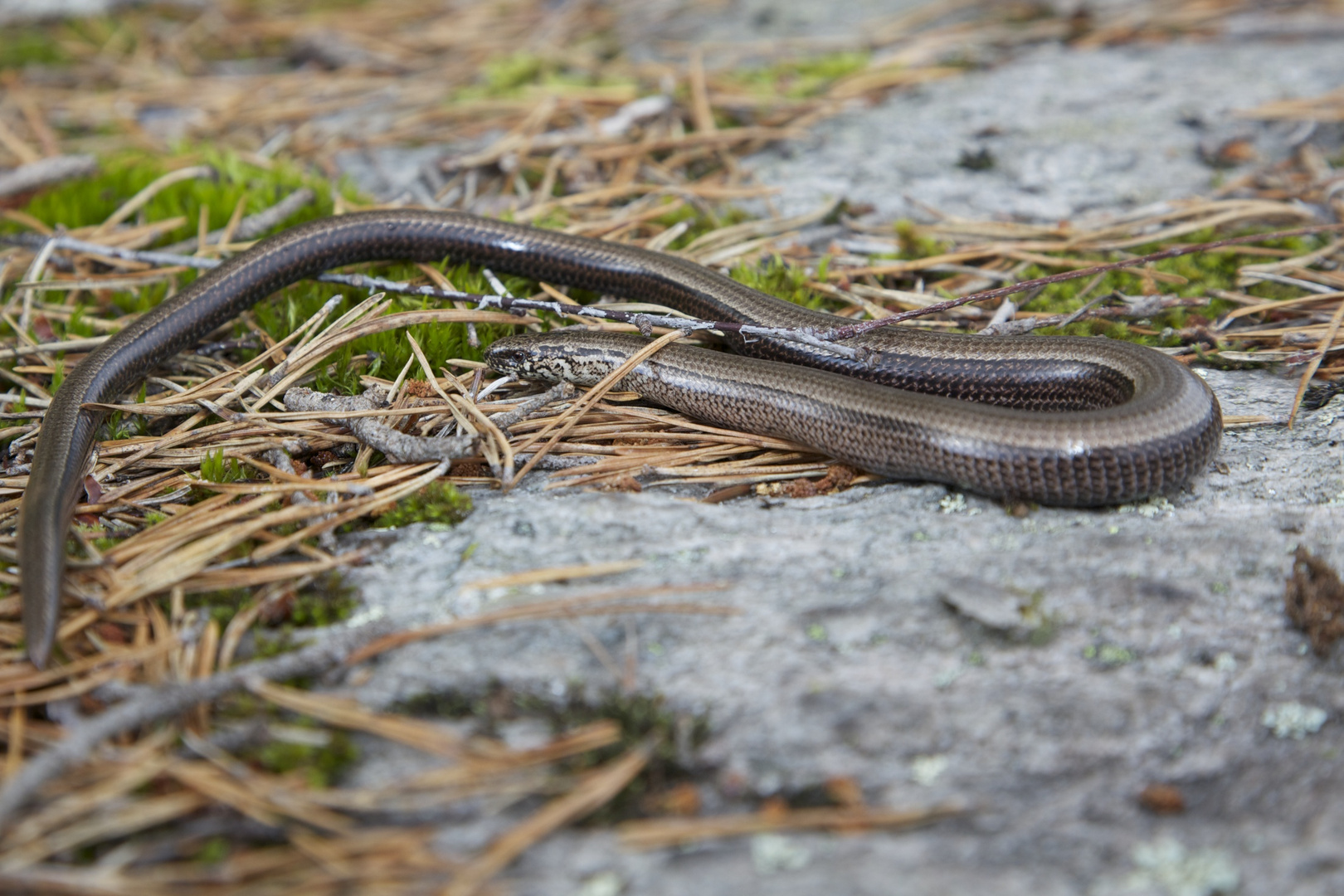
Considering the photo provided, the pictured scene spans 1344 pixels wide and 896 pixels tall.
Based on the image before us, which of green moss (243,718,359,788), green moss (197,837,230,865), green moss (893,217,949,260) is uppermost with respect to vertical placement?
green moss (893,217,949,260)

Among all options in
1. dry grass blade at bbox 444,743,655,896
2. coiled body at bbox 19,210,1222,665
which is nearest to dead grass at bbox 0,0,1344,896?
dry grass blade at bbox 444,743,655,896

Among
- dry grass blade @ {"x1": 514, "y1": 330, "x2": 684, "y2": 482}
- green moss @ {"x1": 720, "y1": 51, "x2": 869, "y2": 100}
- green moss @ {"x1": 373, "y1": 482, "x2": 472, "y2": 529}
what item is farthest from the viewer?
green moss @ {"x1": 720, "y1": 51, "x2": 869, "y2": 100}

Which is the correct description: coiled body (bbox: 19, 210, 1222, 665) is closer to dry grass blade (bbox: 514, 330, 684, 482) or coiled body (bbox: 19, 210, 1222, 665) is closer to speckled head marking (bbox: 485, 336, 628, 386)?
dry grass blade (bbox: 514, 330, 684, 482)

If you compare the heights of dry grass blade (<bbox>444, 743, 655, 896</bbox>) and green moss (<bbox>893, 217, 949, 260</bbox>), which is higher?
green moss (<bbox>893, 217, 949, 260</bbox>)

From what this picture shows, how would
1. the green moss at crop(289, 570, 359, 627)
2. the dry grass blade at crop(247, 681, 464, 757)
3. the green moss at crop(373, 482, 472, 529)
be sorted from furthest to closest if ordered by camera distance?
1. the green moss at crop(373, 482, 472, 529)
2. the green moss at crop(289, 570, 359, 627)
3. the dry grass blade at crop(247, 681, 464, 757)

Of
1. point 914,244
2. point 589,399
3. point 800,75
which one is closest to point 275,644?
point 589,399

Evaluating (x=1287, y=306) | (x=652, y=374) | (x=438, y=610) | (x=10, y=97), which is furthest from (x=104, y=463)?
(x=10, y=97)

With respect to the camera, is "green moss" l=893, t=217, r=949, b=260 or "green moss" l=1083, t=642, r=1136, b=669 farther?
"green moss" l=893, t=217, r=949, b=260
